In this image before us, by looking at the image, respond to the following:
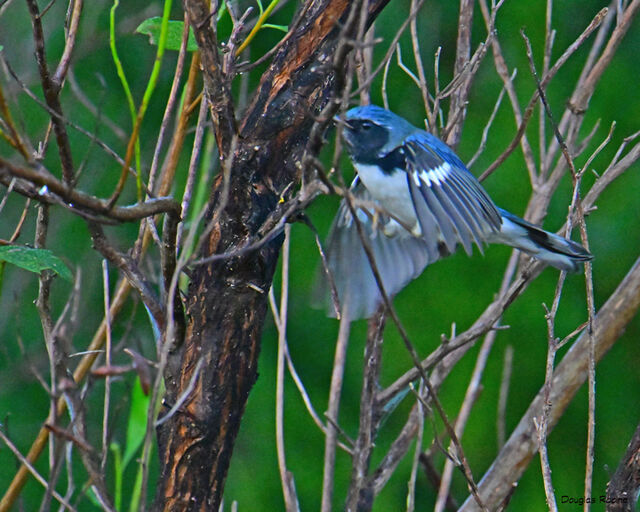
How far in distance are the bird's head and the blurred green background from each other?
3.62 feet

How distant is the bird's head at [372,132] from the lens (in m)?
1.98

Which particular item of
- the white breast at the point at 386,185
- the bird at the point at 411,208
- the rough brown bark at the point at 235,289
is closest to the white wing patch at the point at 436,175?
the bird at the point at 411,208

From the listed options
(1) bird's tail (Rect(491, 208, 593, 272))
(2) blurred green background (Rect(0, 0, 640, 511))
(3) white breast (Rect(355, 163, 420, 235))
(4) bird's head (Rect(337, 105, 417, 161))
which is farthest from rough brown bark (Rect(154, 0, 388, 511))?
(2) blurred green background (Rect(0, 0, 640, 511))

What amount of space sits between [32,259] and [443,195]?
100 cm

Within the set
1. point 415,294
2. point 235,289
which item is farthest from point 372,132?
point 415,294

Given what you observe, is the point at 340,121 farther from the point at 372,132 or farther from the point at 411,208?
the point at 411,208

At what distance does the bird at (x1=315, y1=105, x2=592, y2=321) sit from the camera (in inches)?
76.0

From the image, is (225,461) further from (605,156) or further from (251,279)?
(605,156)

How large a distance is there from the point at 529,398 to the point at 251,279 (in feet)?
7.24

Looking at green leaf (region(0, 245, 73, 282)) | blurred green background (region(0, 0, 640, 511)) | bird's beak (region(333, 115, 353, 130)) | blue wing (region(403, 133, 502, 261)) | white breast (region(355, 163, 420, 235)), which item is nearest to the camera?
bird's beak (region(333, 115, 353, 130))

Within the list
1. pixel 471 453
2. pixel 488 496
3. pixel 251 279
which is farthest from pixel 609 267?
pixel 251 279

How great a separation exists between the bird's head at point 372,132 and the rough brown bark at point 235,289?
0.43 meters

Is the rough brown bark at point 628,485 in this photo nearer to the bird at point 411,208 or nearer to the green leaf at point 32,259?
the bird at point 411,208

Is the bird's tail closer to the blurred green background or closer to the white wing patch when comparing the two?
the white wing patch
